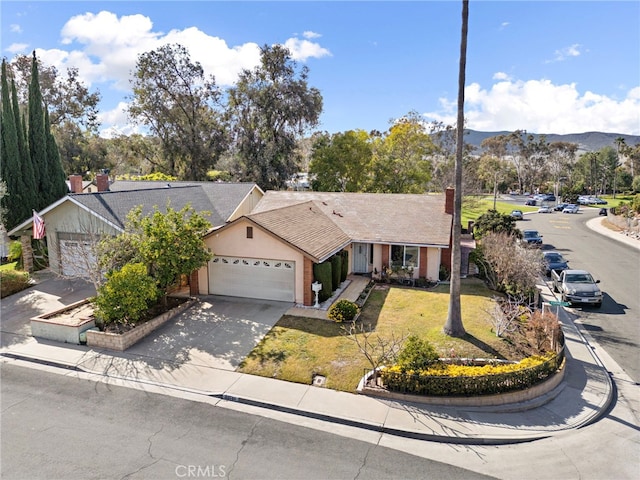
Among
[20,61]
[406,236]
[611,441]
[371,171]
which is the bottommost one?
A: [611,441]

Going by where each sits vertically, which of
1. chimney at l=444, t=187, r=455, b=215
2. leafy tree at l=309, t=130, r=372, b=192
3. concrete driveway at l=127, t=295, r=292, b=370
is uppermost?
leafy tree at l=309, t=130, r=372, b=192

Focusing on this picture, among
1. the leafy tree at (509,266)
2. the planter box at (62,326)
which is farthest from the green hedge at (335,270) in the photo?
the planter box at (62,326)

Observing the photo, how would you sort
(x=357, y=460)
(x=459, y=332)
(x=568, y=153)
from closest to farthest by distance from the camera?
(x=357, y=460), (x=459, y=332), (x=568, y=153)

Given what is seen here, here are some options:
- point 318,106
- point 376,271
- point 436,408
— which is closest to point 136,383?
point 436,408

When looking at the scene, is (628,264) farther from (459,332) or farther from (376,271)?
(459,332)

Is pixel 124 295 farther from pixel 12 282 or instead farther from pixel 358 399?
pixel 358 399

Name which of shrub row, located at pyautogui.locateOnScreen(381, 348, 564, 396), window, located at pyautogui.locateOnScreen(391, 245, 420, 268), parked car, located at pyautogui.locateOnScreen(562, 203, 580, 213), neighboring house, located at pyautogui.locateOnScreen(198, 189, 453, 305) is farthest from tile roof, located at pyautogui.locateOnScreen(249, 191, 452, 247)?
parked car, located at pyautogui.locateOnScreen(562, 203, 580, 213)

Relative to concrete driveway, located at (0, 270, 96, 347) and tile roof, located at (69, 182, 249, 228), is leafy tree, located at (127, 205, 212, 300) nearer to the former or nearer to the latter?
tile roof, located at (69, 182, 249, 228)
